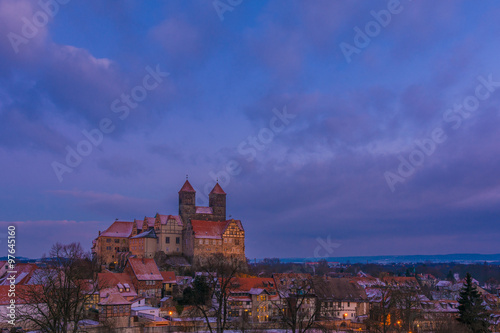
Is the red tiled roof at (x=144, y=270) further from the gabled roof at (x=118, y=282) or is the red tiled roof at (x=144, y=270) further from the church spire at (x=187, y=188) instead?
the church spire at (x=187, y=188)

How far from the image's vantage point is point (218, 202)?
128625 millimetres

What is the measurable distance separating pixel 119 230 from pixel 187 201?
17399 millimetres

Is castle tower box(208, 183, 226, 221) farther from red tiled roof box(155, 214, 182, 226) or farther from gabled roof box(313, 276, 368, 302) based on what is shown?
gabled roof box(313, 276, 368, 302)

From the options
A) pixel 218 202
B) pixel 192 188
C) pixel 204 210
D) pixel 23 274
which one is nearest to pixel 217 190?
pixel 218 202

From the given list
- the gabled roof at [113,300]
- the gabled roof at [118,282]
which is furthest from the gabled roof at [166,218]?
the gabled roof at [113,300]

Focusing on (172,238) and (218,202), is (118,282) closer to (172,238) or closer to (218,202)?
(172,238)

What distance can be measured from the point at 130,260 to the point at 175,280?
8167 millimetres

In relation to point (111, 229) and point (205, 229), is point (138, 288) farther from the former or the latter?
point (111, 229)

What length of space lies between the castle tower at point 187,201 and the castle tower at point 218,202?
5.56m

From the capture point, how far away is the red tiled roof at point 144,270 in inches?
3068

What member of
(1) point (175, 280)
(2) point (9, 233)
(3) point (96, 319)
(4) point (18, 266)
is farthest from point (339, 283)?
(2) point (9, 233)

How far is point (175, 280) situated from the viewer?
83.5 meters

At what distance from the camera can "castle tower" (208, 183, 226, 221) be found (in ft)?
417

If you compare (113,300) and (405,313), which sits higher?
(113,300)
